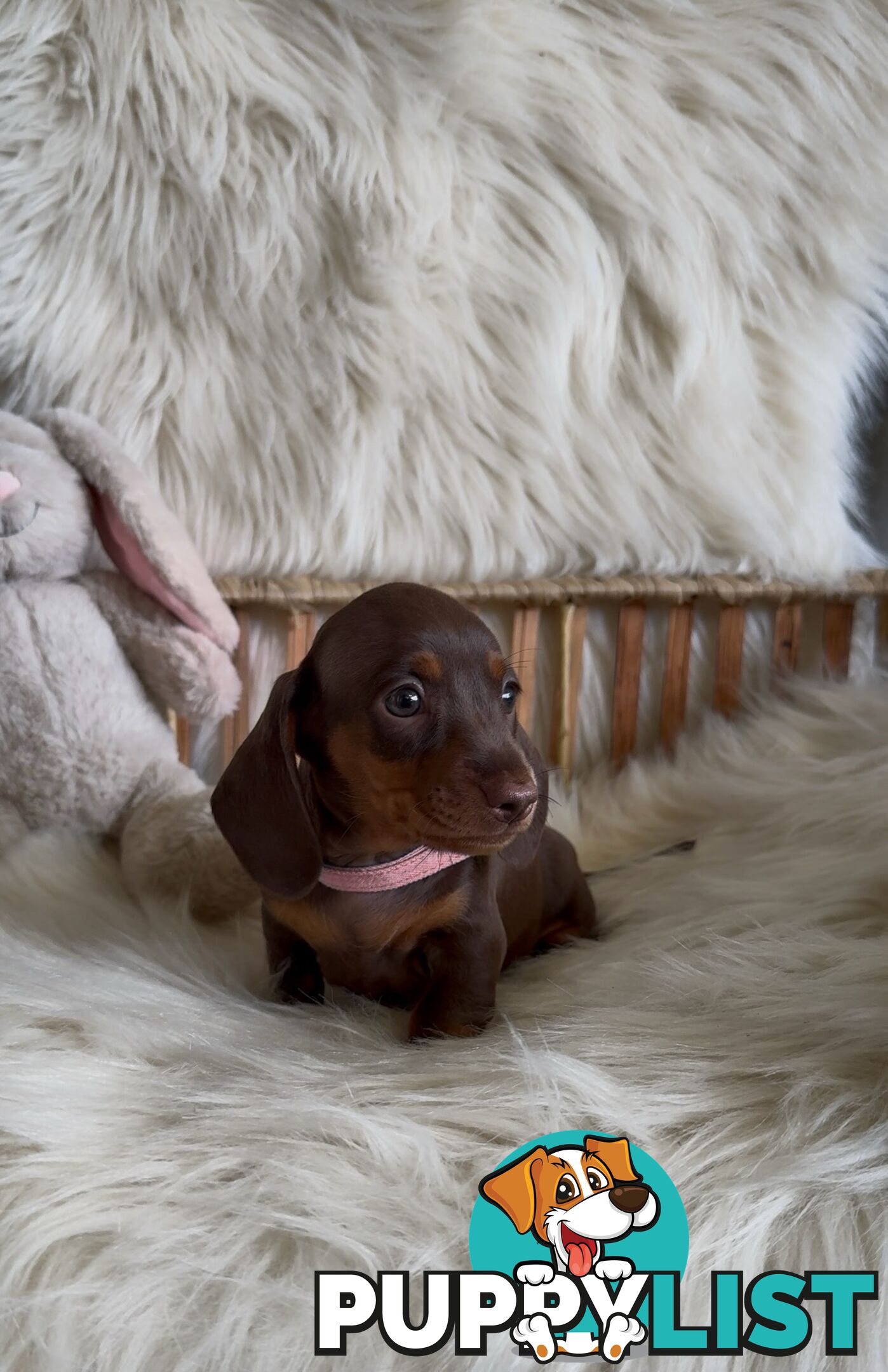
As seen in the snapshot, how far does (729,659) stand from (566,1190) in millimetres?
869

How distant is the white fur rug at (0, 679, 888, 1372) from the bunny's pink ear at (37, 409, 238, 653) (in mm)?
336

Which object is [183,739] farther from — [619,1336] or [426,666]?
[619,1336]

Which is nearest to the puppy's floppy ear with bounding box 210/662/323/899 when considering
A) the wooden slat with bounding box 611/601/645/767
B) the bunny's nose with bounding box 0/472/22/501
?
the bunny's nose with bounding box 0/472/22/501

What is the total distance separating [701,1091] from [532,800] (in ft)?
0.65

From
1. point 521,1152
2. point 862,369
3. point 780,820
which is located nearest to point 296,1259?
point 521,1152

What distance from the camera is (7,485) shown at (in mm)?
1000

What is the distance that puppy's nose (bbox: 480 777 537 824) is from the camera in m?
0.69

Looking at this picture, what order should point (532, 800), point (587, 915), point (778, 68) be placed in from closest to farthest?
point (532, 800), point (587, 915), point (778, 68)

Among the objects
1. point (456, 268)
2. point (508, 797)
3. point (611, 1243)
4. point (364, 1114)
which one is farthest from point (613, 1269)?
point (456, 268)

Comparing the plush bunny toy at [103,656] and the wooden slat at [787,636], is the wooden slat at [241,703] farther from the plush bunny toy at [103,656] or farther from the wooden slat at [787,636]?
the wooden slat at [787,636]

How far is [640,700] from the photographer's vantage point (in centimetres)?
135

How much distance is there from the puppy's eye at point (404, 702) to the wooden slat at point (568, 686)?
568mm

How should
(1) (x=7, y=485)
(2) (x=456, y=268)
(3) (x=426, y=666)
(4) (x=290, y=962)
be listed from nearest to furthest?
(3) (x=426, y=666) → (4) (x=290, y=962) → (1) (x=7, y=485) → (2) (x=456, y=268)

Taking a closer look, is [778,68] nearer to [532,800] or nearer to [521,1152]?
[532,800]
